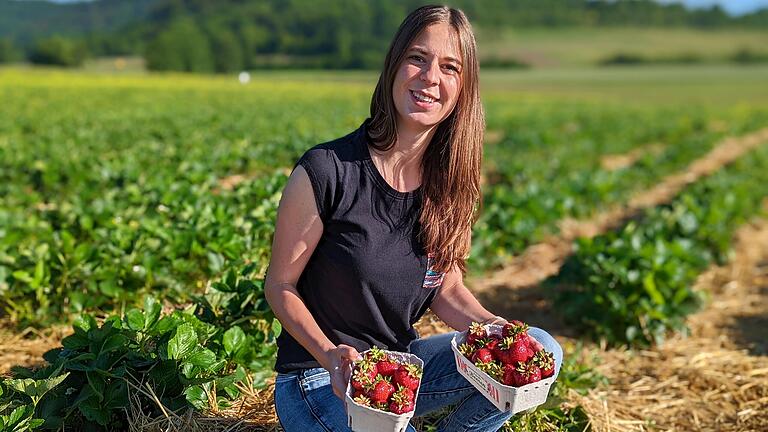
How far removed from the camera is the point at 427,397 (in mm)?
2799

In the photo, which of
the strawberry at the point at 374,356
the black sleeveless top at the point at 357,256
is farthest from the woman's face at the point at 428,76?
the strawberry at the point at 374,356

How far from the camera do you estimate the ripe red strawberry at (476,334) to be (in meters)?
2.54

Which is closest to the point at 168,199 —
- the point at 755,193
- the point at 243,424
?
the point at 243,424

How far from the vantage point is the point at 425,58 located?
2625 mm

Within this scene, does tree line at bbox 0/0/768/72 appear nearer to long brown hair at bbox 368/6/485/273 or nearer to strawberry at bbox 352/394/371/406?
long brown hair at bbox 368/6/485/273

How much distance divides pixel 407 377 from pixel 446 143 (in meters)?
0.92

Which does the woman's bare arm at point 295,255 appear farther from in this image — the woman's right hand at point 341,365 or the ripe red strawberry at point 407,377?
the ripe red strawberry at point 407,377

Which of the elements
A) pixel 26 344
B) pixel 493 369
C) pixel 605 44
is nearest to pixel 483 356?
pixel 493 369

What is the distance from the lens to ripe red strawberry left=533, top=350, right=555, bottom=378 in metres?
2.40

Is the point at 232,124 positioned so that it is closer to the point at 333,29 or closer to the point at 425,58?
the point at 425,58

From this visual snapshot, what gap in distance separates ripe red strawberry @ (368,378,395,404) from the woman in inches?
Answer: 11.3

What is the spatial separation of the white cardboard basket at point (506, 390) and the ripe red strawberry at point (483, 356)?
25 millimetres

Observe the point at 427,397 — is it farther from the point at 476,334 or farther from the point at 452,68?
the point at 452,68

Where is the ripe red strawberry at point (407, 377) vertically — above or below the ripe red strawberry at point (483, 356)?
above
